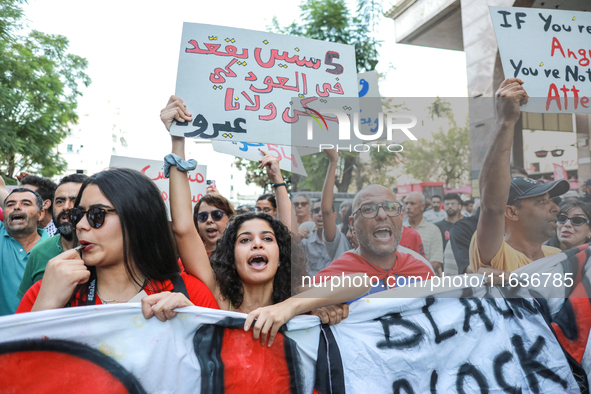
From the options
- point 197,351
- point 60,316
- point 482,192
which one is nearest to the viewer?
point 60,316

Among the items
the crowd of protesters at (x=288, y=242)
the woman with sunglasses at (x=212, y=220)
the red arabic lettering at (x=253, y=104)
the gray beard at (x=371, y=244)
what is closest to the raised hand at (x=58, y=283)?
the crowd of protesters at (x=288, y=242)

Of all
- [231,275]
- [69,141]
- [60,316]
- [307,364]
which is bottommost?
→ [307,364]

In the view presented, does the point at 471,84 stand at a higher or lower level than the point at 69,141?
lower

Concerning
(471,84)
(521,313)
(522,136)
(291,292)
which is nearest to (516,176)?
(521,313)

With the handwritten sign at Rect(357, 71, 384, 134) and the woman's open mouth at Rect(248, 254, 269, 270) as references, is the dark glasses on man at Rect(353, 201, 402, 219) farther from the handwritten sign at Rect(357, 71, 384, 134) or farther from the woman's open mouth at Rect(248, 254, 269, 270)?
the woman's open mouth at Rect(248, 254, 269, 270)

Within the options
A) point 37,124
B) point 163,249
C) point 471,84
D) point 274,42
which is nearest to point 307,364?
point 163,249

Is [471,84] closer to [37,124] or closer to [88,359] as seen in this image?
[88,359]

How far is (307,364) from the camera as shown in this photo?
5.50 ft

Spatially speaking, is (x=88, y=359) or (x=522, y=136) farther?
(x=522, y=136)

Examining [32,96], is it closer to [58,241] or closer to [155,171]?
[155,171]

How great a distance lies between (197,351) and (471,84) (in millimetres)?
6620

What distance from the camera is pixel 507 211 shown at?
2.14 metres

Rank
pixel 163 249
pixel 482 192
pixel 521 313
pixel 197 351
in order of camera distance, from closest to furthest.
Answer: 1. pixel 197 351
2. pixel 163 249
3. pixel 521 313
4. pixel 482 192

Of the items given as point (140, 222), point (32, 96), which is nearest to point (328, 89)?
point (140, 222)
